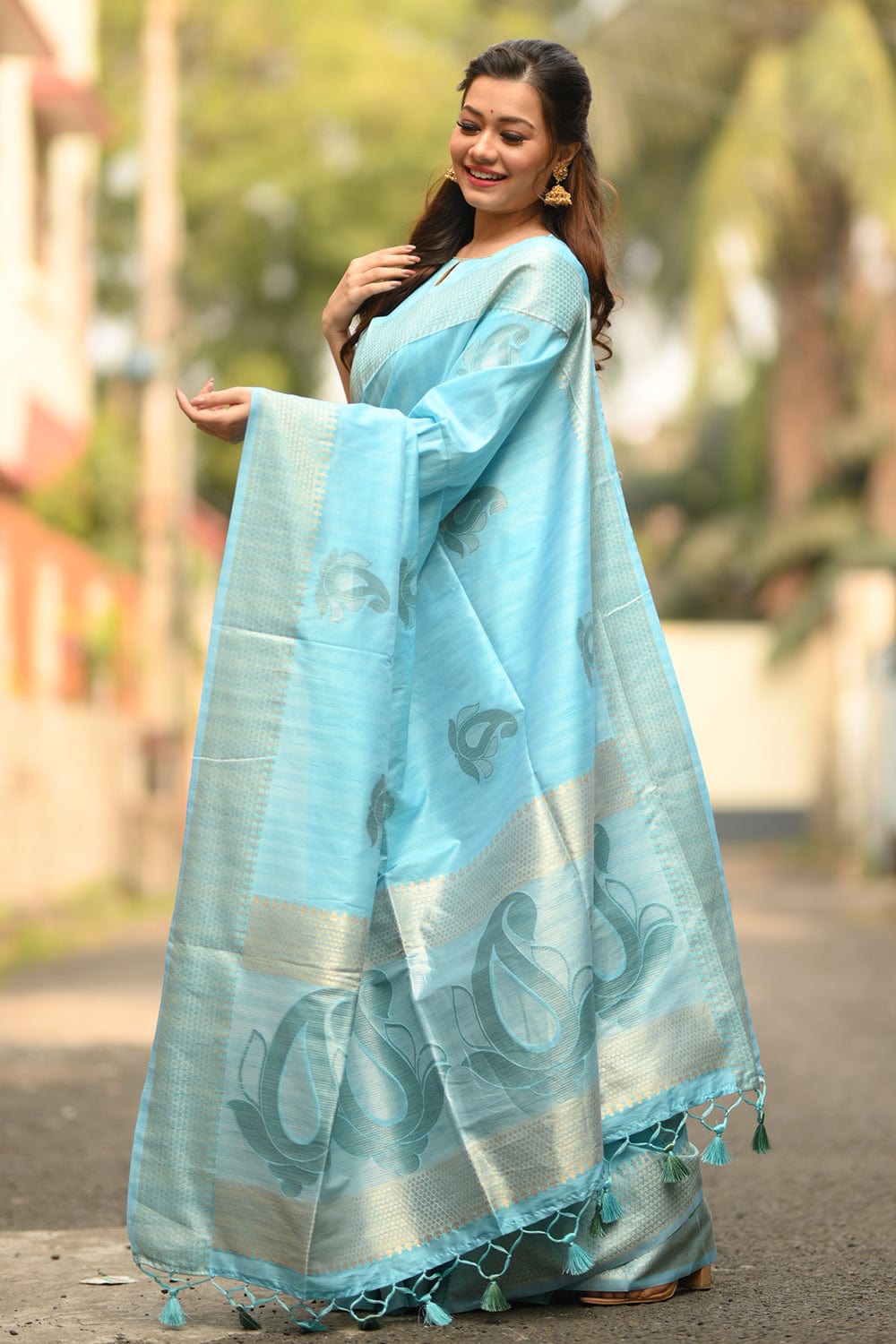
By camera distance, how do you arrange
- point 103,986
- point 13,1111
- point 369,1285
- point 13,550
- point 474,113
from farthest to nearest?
point 13,550 < point 103,986 < point 13,1111 < point 474,113 < point 369,1285

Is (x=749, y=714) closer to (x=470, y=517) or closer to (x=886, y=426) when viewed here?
(x=886, y=426)

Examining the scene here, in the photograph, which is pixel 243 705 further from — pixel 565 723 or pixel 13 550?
pixel 13 550

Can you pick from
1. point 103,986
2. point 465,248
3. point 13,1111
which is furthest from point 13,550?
point 465,248

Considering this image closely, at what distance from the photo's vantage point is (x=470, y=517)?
3.37m

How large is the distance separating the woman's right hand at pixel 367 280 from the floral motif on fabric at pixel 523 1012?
1122 mm

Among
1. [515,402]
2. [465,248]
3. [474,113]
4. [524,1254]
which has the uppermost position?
[474,113]

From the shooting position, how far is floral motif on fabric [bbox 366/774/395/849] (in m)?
3.11

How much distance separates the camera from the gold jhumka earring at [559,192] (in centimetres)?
349

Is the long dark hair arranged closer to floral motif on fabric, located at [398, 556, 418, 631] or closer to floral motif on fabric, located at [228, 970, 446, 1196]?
floral motif on fabric, located at [398, 556, 418, 631]

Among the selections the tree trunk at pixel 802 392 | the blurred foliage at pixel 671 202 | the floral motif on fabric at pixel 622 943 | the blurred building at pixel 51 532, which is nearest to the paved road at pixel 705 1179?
the floral motif on fabric at pixel 622 943

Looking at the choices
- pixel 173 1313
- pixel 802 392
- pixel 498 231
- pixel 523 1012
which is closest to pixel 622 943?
pixel 523 1012

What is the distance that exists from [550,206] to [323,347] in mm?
21778

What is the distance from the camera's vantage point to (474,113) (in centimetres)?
347

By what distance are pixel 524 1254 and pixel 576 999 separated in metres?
0.41
